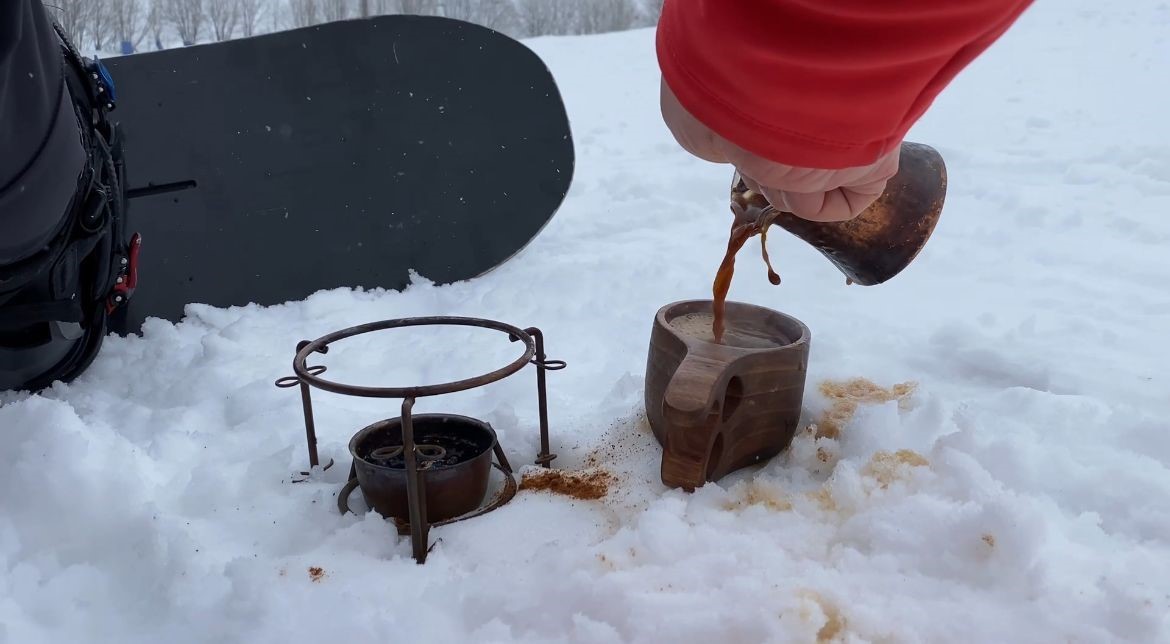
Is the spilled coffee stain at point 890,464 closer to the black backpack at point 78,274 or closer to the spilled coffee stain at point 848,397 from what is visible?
the spilled coffee stain at point 848,397

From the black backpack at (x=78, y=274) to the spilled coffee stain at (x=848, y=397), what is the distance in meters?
1.41

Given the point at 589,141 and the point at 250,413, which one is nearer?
the point at 250,413

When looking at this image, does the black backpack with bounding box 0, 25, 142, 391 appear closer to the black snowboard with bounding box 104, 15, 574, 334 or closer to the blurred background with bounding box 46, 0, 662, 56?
the black snowboard with bounding box 104, 15, 574, 334

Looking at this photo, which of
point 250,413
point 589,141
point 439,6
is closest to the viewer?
point 250,413

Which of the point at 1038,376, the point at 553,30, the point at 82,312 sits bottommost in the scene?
the point at 553,30

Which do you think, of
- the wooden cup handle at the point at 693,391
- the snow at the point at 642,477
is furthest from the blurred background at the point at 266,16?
the wooden cup handle at the point at 693,391

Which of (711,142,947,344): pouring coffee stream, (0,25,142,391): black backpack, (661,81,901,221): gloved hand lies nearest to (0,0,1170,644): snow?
(0,25,142,391): black backpack

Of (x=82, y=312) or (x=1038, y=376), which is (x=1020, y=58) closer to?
(x=1038, y=376)

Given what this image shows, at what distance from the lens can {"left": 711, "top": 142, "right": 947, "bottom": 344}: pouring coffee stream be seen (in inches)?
56.1

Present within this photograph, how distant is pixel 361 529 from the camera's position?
139 centimetres

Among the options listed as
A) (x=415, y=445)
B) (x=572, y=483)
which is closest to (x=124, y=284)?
(x=415, y=445)

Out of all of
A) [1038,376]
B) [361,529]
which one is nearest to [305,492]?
[361,529]

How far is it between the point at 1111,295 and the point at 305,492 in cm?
218

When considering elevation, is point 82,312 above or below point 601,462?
above
